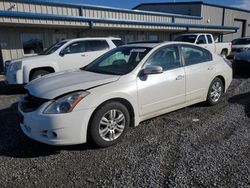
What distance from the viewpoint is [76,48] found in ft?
27.5

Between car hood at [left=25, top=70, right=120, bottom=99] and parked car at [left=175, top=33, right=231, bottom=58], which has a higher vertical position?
parked car at [left=175, top=33, right=231, bottom=58]

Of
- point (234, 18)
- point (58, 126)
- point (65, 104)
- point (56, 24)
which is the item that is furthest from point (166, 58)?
point (234, 18)

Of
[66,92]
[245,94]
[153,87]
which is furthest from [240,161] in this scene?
[245,94]

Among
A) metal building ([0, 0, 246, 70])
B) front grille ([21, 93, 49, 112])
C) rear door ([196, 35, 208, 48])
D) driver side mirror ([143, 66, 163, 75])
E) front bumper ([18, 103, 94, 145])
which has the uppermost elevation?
metal building ([0, 0, 246, 70])

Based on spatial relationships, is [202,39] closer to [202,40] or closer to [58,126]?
[202,40]

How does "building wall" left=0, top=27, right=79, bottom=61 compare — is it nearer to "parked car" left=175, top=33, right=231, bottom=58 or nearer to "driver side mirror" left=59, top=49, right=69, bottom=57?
"driver side mirror" left=59, top=49, right=69, bottom=57

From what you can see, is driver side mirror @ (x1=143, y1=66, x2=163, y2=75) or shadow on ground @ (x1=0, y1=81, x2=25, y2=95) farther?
shadow on ground @ (x1=0, y1=81, x2=25, y2=95)

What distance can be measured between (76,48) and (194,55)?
4.85 meters

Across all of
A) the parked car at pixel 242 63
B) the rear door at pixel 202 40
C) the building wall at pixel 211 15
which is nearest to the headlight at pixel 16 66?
the parked car at pixel 242 63

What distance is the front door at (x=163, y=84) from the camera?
3.88 meters

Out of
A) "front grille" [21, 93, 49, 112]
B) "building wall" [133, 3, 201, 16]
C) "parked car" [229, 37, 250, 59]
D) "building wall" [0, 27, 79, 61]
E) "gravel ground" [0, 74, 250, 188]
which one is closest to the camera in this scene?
"gravel ground" [0, 74, 250, 188]

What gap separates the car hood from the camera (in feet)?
10.9

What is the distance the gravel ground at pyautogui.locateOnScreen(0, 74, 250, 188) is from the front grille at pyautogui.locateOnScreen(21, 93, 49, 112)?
64cm

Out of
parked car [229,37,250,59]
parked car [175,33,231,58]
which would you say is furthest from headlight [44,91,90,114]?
parked car [229,37,250,59]
